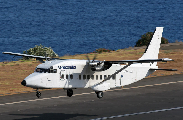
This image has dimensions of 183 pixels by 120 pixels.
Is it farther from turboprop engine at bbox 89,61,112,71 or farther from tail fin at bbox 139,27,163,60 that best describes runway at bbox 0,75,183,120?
turboprop engine at bbox 89,61,112,71

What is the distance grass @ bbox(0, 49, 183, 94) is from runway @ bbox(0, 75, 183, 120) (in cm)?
635

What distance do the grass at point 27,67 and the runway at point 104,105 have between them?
250 inches

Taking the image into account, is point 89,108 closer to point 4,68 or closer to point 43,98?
point 43,98

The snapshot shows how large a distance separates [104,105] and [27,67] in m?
30.9

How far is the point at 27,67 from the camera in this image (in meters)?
105

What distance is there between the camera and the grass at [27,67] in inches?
3482

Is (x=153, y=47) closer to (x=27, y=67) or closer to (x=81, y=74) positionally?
(x=81, y=74)

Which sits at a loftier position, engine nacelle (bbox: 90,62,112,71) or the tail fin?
the tail fin

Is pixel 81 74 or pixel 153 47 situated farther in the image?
pixel 153 47

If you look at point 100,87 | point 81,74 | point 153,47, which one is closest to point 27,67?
point 153,47

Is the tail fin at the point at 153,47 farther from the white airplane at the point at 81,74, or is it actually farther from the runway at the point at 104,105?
the runway at the point at 104,105

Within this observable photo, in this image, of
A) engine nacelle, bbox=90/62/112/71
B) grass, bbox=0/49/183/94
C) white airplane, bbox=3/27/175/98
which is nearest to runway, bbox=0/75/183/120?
grass, bbox=0/49/183/94

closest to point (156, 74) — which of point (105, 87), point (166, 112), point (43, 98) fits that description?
point (166, 112)

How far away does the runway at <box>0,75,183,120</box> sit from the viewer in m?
72.8
